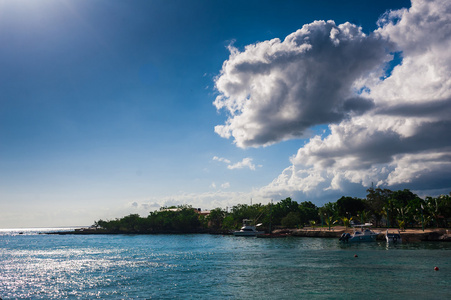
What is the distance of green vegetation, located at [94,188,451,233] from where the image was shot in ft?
338

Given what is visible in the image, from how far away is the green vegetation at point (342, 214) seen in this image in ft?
338

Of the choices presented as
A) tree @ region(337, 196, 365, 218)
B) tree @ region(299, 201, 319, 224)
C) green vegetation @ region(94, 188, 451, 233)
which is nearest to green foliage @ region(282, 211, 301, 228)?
green vegetation @ region(94, 188, 451, 233)

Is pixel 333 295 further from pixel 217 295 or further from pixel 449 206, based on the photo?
pixel 449 206

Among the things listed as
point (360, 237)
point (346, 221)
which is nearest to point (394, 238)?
point (360, 237)

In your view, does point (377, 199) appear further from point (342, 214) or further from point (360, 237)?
point (360, 237)

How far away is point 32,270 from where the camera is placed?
52.6 metres

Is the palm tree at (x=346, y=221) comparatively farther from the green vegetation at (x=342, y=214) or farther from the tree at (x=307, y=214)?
the tree at (x=307, y=214)

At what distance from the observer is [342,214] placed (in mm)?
143000

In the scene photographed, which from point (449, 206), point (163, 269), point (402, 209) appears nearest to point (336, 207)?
point (402, 209)

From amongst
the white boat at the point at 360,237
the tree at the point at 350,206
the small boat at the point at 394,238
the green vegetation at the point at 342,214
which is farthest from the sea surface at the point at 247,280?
the tree at the point at 350,206

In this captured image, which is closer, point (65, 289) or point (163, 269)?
point (65, 289)

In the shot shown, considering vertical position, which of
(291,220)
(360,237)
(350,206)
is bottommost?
(360,237)

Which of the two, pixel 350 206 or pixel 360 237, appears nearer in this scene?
pixel 360 237

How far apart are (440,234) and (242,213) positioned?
100542 mm
